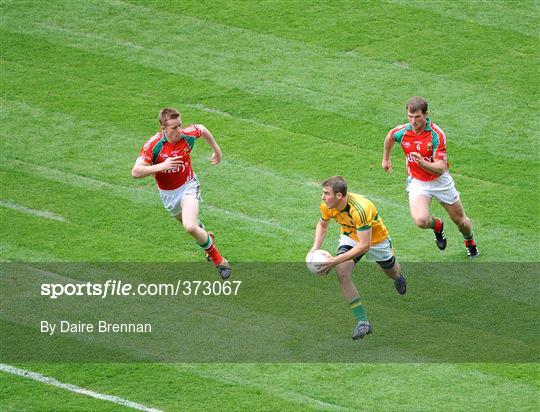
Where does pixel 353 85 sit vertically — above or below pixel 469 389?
above

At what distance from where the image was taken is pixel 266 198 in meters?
14.4

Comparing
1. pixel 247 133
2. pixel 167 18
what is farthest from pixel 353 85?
pixel 167 18

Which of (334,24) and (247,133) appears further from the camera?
(334,24)

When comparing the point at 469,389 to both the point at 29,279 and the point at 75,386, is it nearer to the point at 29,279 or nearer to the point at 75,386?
the point at 75,386

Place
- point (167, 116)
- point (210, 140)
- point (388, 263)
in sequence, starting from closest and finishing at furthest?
point (388, 263) < point (167, 116) < point (210, 140)

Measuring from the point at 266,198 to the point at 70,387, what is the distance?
4.45 metres

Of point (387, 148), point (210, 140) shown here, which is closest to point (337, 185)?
point (387, 148)

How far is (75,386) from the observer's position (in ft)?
36.0

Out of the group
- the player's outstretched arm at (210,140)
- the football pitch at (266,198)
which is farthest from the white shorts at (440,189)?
the player's outstretched arm at (210,140)

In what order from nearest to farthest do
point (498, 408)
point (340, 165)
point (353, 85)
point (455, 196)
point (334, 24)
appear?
point (498, 408), point (455, 196), point (340, 165), point (353, 85), point (334, 24)

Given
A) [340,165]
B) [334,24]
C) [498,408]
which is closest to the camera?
[498,408]

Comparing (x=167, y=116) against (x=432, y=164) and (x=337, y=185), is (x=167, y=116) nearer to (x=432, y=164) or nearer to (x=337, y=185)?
(x=337, y=185)

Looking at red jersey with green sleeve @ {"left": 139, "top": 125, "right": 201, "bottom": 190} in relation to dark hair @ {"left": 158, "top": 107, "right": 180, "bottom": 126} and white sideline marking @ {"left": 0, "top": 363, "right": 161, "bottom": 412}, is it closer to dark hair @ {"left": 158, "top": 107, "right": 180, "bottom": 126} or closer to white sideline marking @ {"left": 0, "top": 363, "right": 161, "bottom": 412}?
dark hair @ {"left": 158, "top": 107, "right": 180, "bottom": 126}

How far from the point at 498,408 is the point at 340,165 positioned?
5.32 metres
